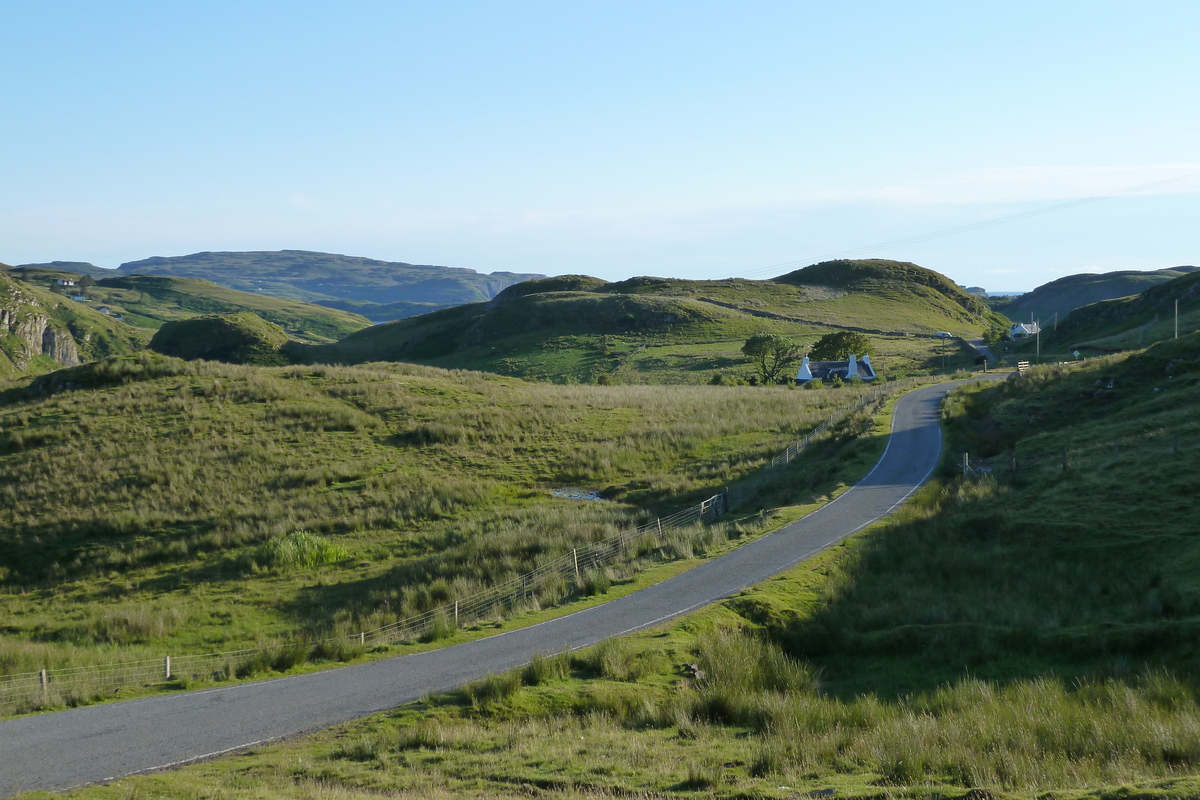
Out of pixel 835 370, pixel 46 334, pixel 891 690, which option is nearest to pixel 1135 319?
pixel 835 370

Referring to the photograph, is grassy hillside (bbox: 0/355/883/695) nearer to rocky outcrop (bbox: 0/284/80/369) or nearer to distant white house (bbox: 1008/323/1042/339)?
distant white house (bbox: 1008/323/1042/339)

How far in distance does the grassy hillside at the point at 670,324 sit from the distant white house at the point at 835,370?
3293 millimetres

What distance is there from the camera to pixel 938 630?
564 inches

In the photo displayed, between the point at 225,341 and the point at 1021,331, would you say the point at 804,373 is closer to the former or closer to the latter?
the point at 1021,331

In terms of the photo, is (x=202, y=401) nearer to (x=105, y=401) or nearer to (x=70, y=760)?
(x=105, y=401)

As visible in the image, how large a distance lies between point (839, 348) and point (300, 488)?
241ft

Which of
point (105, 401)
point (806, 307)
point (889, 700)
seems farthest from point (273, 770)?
point (806, 307)

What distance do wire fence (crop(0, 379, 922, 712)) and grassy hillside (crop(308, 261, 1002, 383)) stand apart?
197 ft

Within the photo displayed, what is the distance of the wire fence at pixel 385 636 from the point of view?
1310 centimetres

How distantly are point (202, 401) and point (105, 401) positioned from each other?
442cm

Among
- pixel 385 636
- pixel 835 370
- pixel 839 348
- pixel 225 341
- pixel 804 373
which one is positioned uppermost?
pixel 225 341

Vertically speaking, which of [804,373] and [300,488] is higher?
[804,373]

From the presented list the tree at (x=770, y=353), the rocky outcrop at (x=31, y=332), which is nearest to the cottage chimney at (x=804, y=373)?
the tree at (x=770, y=353)

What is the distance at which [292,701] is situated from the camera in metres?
12.4
